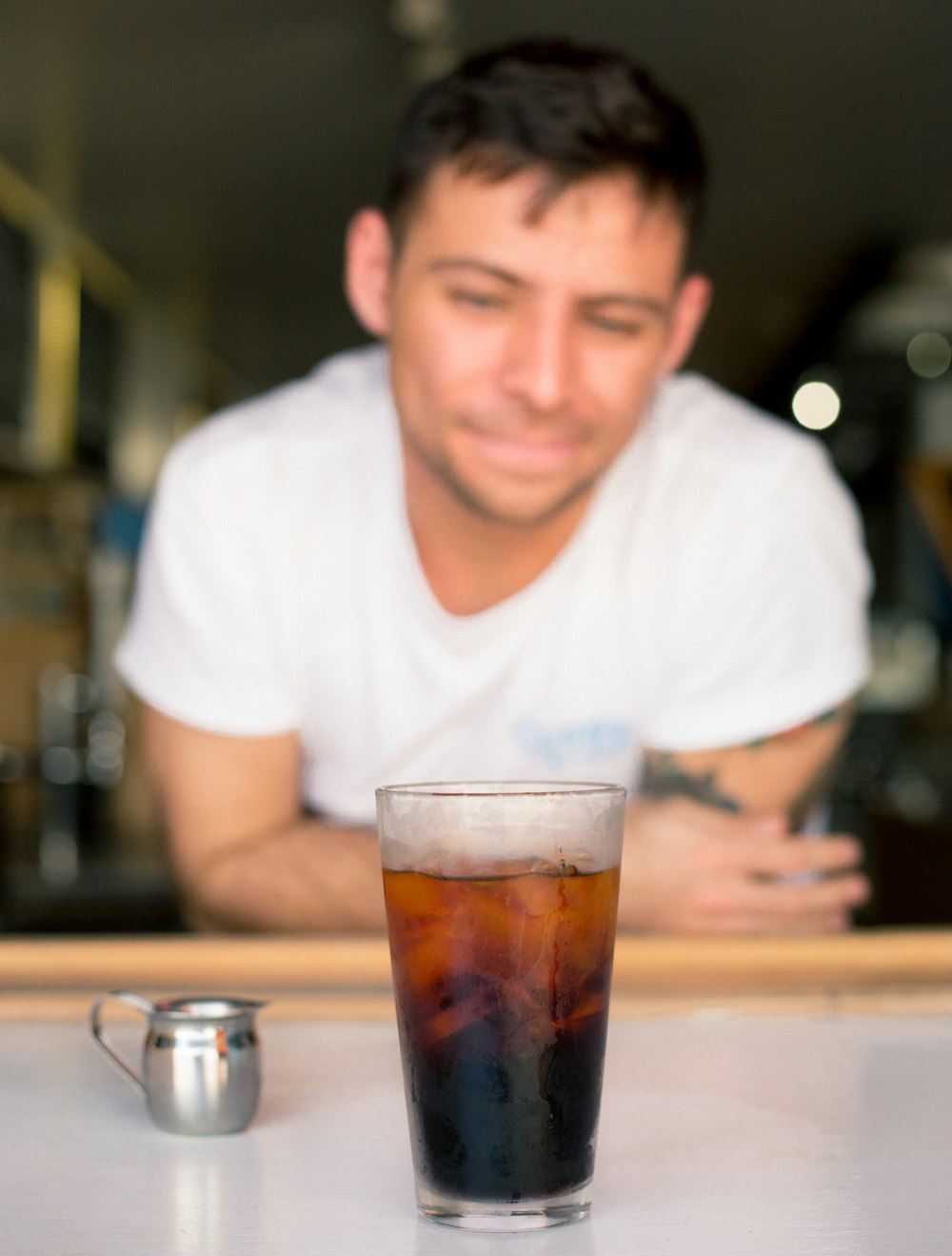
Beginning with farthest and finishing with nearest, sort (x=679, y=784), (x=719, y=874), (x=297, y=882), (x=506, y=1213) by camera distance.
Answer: (x=679, y=784), (x=297, y=882), (x=719, y=874), (x=506, y=1213)

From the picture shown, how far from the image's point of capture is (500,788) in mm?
677

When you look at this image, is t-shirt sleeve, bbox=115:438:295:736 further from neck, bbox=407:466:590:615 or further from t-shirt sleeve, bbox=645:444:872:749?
t-shirt sleeve, bbox=645:444:872:749

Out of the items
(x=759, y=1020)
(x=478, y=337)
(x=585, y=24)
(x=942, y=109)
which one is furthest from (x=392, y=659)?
(x=942, y=109)

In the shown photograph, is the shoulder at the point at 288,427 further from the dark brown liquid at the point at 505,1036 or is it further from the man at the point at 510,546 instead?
the dark brown liquid at the point at 505,1036

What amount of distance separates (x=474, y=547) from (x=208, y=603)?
35 cm

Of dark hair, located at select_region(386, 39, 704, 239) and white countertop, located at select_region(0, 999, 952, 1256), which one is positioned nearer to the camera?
white countertop, located at select_region(0, 999, 952, 1256)

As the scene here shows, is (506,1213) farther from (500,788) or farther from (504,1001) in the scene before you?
(500,788)

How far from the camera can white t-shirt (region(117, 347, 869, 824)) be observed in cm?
194

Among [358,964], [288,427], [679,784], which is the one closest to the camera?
[358,964]

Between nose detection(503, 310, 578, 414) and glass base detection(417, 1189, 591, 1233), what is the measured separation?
155cm

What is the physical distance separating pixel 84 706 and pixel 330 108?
2353 mm

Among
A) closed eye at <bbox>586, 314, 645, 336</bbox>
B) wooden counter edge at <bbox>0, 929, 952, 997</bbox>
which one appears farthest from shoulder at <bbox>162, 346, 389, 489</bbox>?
wooden counter edge at <bbox>0, 929, 952, 997</bbox>

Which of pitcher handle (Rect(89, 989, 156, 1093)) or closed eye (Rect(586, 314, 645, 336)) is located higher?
closed eye (Rect(586, 314, 645, 336))

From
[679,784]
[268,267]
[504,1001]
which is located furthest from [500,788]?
[268,267]
